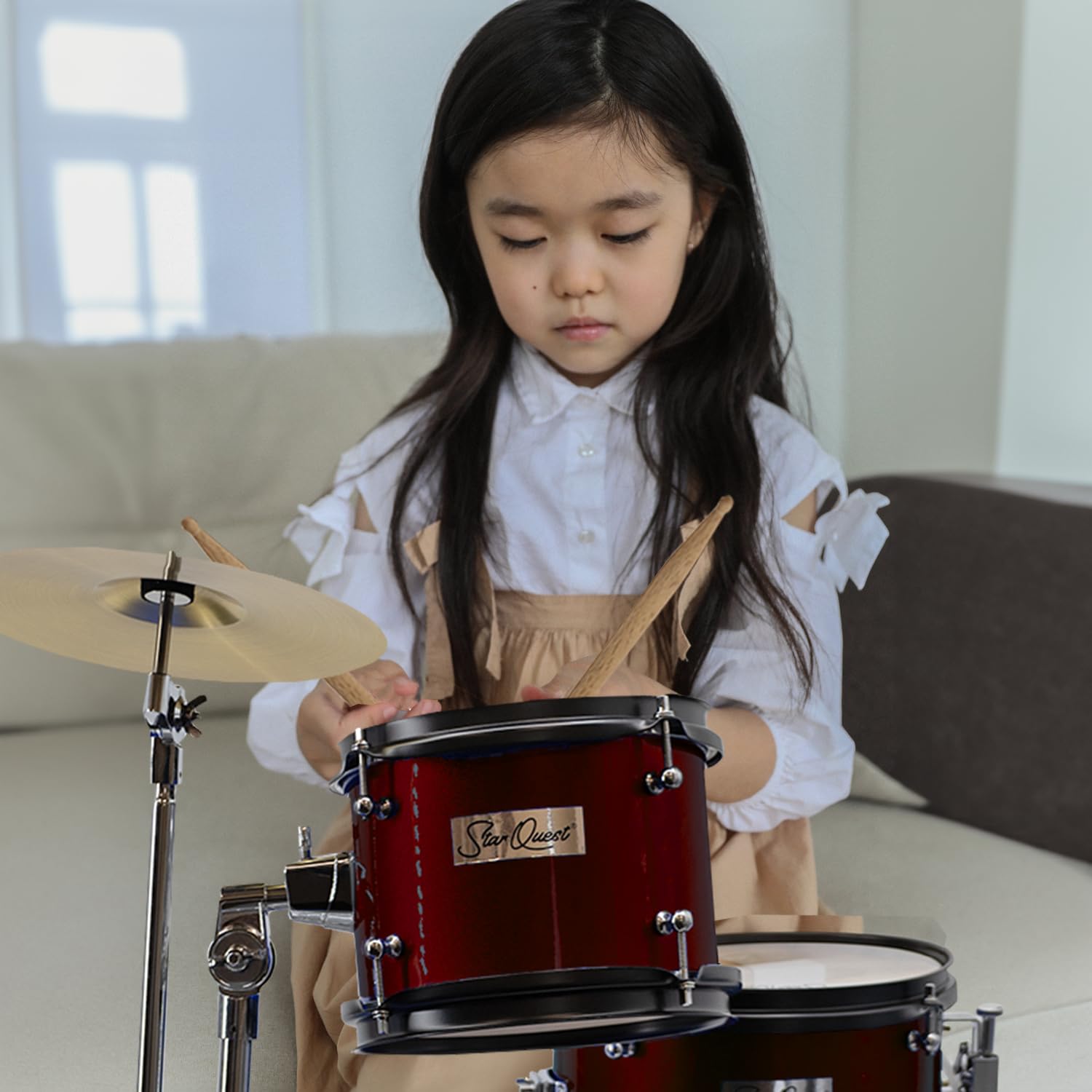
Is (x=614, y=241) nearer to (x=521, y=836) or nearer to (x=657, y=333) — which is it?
(x=657, y=333)

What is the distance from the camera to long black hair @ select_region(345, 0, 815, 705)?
102cm

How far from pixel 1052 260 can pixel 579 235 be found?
1039 mm

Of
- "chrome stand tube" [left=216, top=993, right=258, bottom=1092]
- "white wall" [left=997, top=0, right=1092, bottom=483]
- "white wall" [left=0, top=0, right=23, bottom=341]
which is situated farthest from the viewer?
"white wall" [left=0, top=0, right=23, bottom=341]

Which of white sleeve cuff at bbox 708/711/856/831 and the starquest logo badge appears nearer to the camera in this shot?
the starquest logo badge

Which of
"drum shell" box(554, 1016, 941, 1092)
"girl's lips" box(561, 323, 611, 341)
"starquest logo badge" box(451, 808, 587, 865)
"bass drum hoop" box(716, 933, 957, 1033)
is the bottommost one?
"drum shell" box(554, 1016, 941, 1092)

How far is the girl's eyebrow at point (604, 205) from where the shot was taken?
1.00m

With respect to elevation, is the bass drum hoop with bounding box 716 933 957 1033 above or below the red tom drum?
below

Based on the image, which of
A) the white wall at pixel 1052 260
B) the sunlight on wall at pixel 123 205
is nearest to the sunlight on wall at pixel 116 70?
the sunlight on wall at pixel 123 205

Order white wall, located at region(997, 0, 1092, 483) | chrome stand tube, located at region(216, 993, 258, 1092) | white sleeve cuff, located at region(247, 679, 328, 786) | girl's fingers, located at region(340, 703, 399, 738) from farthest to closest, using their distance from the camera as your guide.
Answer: white wall, located at region(997, 0, 1092, 483) → white sleeve cuff, located at region(247, 679, 328, 786) → girl's fingers, located at region(340, 703, 399, 738) → chrome stand tube, located at region(216, 993, 258, 1092)

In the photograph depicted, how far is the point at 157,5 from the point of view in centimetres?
252

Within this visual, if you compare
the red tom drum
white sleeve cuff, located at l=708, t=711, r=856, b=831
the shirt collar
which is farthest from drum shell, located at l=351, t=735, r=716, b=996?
the shirt collar

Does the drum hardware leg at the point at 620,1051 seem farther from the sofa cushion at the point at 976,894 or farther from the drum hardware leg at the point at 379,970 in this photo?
the sofa cushion at the point at 976,894

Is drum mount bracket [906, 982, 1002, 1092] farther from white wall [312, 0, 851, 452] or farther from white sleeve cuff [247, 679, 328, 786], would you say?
white wall [312, 0, 851, 452]

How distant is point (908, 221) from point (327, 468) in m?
0.95
